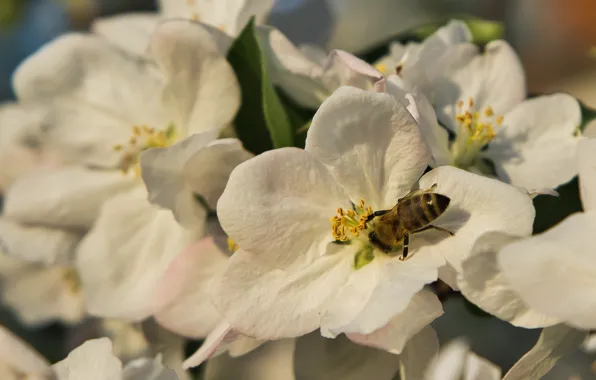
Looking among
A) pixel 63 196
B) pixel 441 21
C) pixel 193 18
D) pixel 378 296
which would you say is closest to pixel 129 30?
pixel 193 18

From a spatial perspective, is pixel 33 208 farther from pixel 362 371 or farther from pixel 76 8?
pixel 76 8

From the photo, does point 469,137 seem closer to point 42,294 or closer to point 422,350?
point 422,350

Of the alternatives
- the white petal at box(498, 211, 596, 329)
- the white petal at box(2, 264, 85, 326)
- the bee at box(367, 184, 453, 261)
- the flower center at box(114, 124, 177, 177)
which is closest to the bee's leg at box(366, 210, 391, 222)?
the bee at box(367, 184, 453, 261)

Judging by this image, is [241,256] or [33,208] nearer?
[241,256]

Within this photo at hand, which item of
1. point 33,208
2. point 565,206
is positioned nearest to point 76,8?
point 33,208

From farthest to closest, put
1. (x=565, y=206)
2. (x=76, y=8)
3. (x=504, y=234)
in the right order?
1. (x=76, y=8)
2. (x=565, y=206)
3. (x=504, y=234)

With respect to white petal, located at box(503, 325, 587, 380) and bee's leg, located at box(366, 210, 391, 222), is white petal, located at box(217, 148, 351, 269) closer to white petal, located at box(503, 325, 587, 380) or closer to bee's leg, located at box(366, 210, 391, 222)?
bee's leg, located at box(366, 210, 391, 222)
